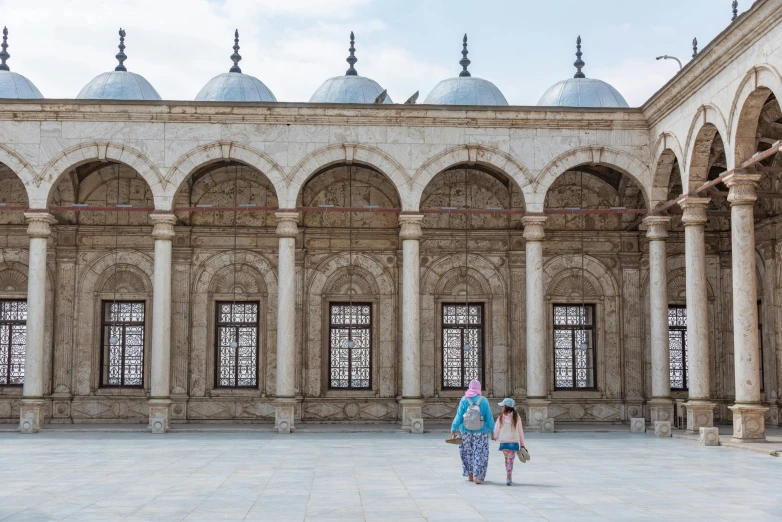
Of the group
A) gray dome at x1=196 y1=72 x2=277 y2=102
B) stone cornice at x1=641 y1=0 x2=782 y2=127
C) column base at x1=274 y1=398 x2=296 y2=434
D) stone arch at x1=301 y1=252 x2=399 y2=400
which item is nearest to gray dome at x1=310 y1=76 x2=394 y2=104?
gray dome at x1=196 y1=72 x2=277 y2=102

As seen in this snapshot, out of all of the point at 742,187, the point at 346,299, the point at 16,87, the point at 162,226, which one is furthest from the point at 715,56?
the point at 16,87

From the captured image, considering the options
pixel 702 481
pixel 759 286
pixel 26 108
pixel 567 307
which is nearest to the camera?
pixel 702 481

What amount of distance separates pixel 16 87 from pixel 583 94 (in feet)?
54.1

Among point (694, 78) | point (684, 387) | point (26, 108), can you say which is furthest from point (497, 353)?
point (26, 108)

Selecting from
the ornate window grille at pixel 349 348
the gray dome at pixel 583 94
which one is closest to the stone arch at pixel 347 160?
the ornate window grille at pixel 349 348

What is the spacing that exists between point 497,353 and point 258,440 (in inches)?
305

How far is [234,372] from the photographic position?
2484cm

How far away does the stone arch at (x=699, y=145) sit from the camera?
18859mm

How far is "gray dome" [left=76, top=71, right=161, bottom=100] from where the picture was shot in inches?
1137

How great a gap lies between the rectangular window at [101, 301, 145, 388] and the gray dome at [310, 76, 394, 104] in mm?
8476

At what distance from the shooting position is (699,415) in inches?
778

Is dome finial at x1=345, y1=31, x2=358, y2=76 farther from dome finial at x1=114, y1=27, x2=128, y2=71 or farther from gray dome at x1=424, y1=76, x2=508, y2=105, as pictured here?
dome finial at x1=114, y1=27, x2=128, y2=71

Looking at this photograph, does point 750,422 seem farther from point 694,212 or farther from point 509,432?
point 509,432

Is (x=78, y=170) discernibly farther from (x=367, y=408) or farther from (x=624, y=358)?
(x=624, y=358)
